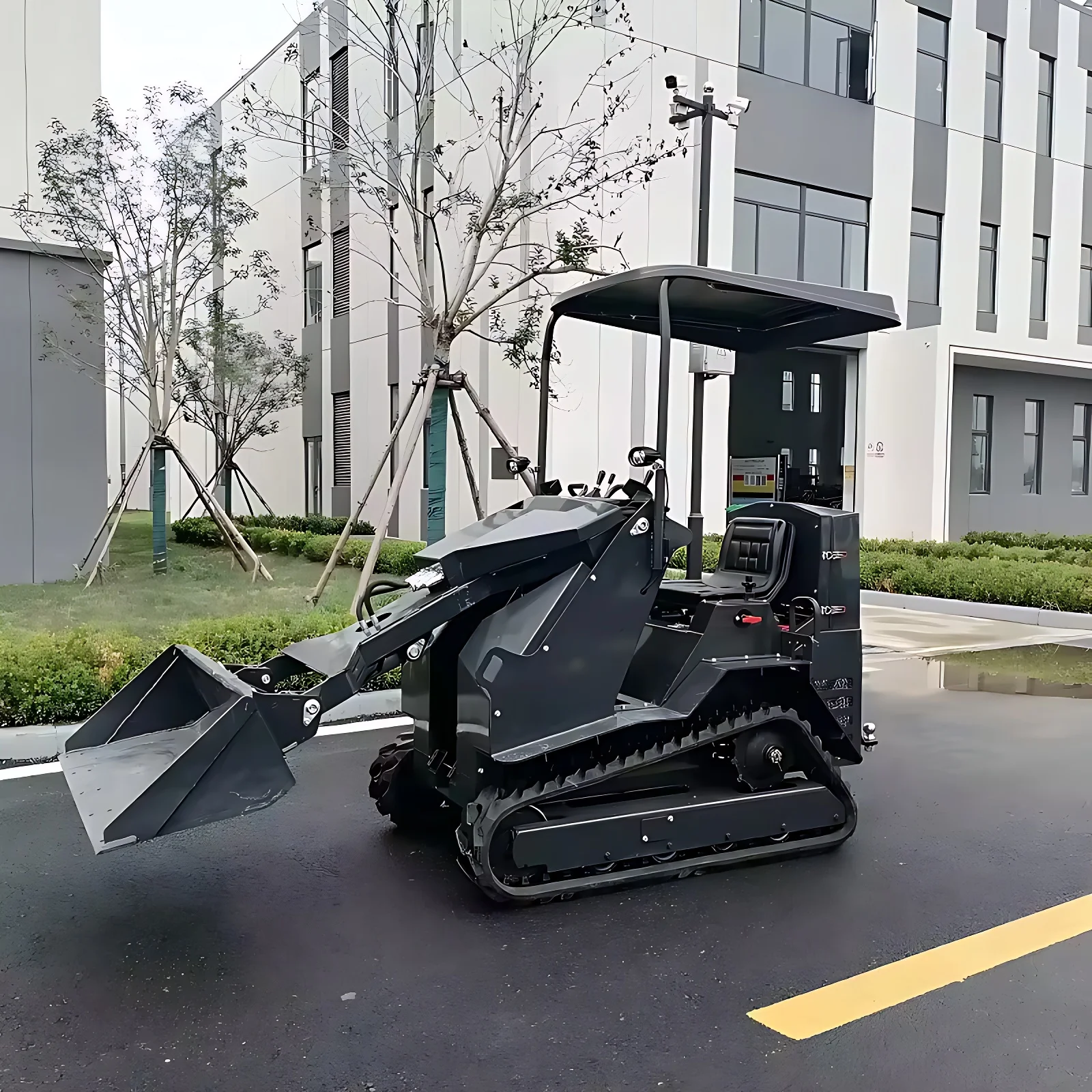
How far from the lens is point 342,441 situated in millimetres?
21375

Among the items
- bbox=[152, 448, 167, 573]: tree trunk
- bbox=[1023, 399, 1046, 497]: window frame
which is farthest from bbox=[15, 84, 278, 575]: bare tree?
bbox=[1023, 399, 1046, 497]: window frame

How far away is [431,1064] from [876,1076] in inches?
47.6

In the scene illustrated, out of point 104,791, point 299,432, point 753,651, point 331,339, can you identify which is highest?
point 331,339

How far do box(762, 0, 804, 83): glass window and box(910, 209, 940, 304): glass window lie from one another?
3.92 metres

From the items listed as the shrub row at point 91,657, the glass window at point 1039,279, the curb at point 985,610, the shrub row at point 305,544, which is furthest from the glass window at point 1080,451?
the shrub row at point 91,657

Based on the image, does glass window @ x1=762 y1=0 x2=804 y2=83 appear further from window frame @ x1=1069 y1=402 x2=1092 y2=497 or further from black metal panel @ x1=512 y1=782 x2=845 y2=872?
black metal panel @ x1=512 y1=782 x2=845 y2=872

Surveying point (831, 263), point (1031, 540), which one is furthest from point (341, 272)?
point (1031, 540)

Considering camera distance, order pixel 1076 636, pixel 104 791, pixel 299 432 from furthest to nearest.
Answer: pixel 299 432
pixel 1076 636
pixel 104 791

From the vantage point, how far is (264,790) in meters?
3.54

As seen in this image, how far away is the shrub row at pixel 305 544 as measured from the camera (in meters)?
13.7

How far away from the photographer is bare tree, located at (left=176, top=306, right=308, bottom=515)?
60.1ft

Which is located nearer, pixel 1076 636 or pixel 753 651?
pixel 753 651

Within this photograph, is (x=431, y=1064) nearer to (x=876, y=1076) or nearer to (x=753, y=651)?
(x=876, y=1076)

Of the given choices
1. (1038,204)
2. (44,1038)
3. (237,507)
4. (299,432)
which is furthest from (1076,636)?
(237,507)
